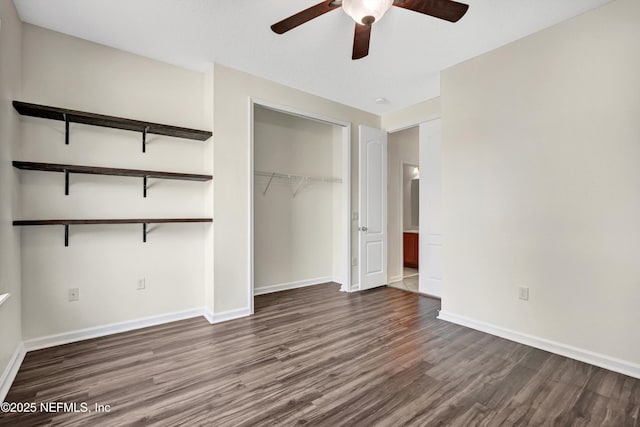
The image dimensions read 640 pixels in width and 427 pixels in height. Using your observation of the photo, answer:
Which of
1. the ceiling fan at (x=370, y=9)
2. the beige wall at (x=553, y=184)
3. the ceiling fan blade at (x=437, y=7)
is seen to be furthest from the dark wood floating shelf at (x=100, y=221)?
the beige wall at (x=553, y=184)

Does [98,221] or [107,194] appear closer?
[98,221]

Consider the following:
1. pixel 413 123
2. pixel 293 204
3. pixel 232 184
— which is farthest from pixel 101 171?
pixel 413 123

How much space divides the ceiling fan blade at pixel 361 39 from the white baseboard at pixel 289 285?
10.3 feet

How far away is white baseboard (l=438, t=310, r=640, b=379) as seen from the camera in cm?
213

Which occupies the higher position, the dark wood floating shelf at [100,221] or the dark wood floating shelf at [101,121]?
the dark wood floating shelf at [101,121]

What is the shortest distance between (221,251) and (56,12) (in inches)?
93.0

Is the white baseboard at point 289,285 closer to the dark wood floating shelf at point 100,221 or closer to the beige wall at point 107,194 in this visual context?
the beige wall at point 107,194

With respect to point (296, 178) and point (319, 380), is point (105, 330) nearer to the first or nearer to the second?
point (319, 380)

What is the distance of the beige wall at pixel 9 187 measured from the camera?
77.7 inches

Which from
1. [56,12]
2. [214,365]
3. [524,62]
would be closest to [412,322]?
[214,365]

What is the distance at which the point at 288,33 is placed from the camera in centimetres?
256

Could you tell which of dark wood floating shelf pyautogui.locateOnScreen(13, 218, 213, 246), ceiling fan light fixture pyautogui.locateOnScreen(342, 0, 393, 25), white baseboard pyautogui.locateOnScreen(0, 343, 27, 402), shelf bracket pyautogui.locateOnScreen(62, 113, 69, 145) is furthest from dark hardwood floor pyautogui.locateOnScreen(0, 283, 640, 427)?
ceiling fan light fixture pyautogui.locateOnScreen(342, 0, 393, 25)

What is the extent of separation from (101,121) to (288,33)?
180cm

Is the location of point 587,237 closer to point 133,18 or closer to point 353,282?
point 353,282
